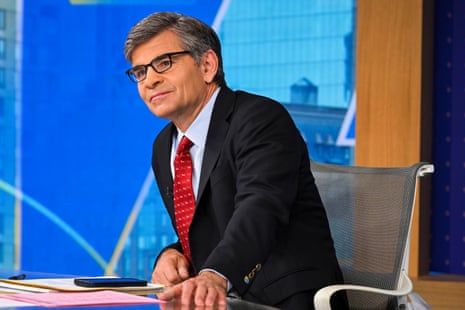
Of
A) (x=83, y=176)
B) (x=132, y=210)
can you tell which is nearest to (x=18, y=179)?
(x=83, y=176)

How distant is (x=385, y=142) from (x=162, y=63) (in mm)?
1646

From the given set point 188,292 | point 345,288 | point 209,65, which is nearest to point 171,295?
point 188,292

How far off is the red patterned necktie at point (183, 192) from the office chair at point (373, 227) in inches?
14.8

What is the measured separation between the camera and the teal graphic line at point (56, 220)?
177 inches

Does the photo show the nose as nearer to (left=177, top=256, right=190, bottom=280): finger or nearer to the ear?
the ear

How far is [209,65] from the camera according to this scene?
2.30 meters

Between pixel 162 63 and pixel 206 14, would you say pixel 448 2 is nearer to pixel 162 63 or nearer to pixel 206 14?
pixel 206 14

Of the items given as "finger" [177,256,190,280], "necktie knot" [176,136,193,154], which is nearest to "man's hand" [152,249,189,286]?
"finger" [177,256,190,280]

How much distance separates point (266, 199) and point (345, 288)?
274 mm

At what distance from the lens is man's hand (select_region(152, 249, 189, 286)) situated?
2117 millimetres

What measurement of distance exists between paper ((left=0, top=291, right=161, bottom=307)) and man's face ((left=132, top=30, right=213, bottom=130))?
2.46ft

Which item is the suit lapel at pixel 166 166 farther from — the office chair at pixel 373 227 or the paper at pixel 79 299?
the paper at pixel 79 299

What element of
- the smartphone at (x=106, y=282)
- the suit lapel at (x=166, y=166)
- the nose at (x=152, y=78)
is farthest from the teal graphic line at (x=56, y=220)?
the smartphone at (x=106, y=282)

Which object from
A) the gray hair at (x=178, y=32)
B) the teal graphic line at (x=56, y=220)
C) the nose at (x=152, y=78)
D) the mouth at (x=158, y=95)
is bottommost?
the teal graphic line at (x=56, y=220)
